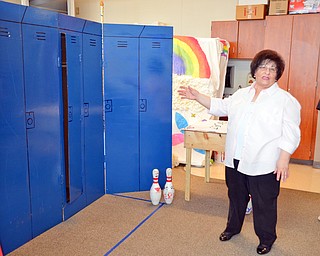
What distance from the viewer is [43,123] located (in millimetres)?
2777

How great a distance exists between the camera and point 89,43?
129 inches

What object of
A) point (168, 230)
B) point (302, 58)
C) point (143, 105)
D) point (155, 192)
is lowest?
point (168, 230)

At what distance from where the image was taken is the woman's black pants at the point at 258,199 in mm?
2455

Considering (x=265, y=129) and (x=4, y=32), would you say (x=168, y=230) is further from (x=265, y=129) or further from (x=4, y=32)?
(x=4, y=32)

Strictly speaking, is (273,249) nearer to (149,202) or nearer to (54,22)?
(149,202)

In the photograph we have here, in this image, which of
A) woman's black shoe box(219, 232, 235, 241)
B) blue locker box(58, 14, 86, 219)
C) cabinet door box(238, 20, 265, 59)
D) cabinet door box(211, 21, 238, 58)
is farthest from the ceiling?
woman's black shoe box(219, 232, 235, 241)

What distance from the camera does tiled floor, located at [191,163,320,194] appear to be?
4109mm

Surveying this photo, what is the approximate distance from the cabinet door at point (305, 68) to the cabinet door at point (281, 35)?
0.06 m

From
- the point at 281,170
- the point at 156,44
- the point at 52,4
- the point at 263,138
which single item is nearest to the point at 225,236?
the point at 281,170

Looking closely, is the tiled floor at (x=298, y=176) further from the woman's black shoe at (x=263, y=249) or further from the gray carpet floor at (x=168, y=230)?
the woman's black shoe at (x=263, y=249)

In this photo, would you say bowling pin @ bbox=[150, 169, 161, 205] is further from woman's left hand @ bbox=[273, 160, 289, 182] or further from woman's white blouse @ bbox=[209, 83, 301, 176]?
woman's left hand @ bbox=[273, 160, 289, 182]

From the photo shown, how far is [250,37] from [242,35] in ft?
0.41

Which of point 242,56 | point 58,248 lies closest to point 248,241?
point 58,248

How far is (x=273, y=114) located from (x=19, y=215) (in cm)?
196
